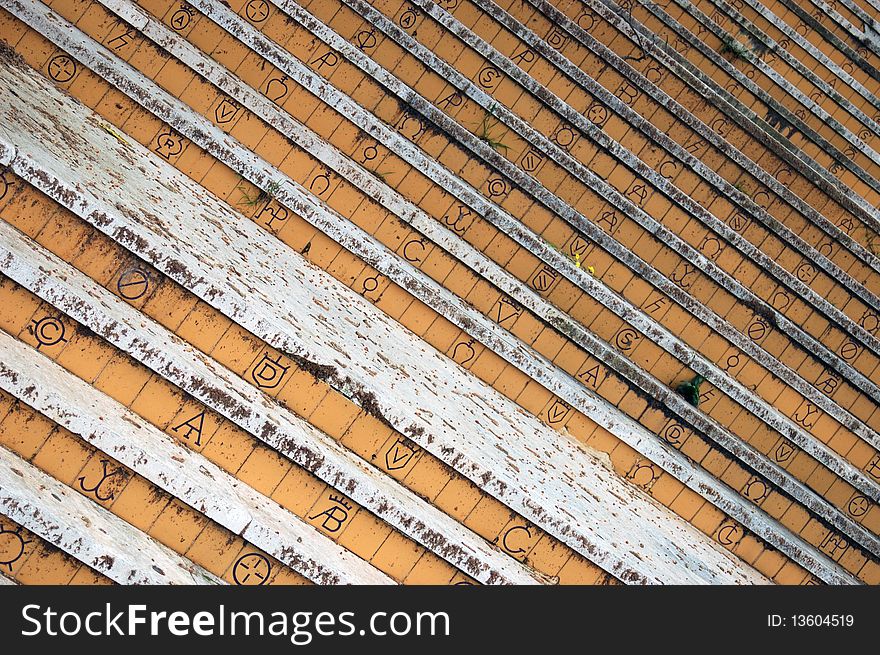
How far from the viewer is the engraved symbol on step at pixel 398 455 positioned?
542 cm

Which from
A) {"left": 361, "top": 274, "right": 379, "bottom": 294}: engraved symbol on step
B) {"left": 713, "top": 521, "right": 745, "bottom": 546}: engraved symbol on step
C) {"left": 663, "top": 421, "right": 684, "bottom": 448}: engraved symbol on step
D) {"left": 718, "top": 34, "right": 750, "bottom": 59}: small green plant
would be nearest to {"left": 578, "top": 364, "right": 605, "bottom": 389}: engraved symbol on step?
{"left": 663, "top": 421, "right": 684, "bottom": 448}: engraved symbol on step

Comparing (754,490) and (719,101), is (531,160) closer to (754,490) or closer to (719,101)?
(719,101)

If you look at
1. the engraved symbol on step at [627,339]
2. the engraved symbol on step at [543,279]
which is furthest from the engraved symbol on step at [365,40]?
the engraved symbol on step at [627,339]

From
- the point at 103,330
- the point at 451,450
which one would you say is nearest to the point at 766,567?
the point at 451,450

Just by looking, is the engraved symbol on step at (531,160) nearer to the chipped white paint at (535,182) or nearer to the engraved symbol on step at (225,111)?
the chipped white paint at (535,182)

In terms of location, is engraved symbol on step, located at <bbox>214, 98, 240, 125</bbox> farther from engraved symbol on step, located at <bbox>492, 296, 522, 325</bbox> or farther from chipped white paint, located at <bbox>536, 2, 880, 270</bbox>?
chipped white paint, located at <bbox>536, 2, 880, 270</bbox>

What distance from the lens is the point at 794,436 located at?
24.4ft

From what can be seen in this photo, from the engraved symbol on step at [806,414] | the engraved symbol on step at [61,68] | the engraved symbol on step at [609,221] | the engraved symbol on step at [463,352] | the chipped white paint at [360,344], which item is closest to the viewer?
the chipped white paint at [360,344]

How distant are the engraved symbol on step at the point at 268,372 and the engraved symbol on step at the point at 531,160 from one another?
360 cm

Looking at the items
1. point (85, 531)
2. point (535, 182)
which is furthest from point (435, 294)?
point (85, 531)

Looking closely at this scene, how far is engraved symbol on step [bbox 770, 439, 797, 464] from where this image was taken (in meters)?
7.44

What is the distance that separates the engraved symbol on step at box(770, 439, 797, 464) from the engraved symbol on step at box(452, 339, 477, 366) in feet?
10.2

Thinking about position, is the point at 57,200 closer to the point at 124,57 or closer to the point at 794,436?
the point at 124,57

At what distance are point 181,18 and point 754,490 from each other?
21.0 feet
